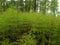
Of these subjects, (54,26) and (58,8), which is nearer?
(54,26)

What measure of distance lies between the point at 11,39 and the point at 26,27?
1.86ft

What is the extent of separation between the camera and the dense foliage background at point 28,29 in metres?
6.30

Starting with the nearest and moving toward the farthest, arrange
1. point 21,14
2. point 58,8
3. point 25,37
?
point 25,37
point 21,14
point 58,8

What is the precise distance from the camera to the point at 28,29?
6.46m

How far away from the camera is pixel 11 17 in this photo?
6.42m

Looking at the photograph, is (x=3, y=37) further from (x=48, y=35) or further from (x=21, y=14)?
(x=48, y=35)

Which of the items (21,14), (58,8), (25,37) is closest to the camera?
(25,37)

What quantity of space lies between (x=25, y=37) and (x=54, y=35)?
2.88 feet

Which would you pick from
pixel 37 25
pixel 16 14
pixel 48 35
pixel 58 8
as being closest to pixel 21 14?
pixel 16 14

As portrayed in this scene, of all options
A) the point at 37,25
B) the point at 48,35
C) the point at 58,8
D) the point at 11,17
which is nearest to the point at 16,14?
the point at 11,17

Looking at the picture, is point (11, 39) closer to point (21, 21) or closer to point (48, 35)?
point (21, 21)

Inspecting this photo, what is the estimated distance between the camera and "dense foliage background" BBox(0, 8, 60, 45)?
630cm

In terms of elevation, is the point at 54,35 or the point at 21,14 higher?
the point at 21,14

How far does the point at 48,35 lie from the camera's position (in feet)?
21.2
